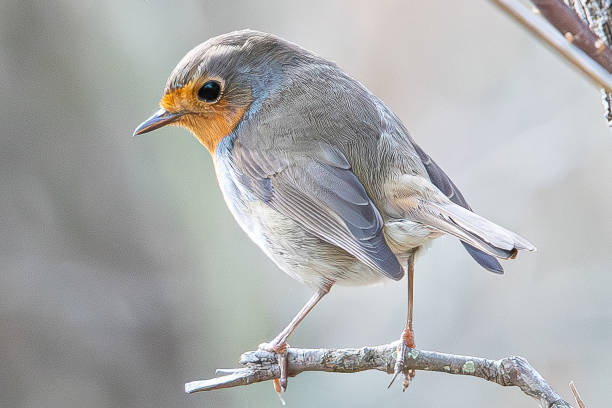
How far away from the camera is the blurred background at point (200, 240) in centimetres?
521

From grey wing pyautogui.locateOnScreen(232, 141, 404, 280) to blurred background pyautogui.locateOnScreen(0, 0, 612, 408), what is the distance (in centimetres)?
236

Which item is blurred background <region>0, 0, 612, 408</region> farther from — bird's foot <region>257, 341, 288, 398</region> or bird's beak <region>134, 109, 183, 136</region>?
→ bird's foot <region>257, 341, 288, 398</region>

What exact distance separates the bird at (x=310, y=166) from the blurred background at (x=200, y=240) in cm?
219

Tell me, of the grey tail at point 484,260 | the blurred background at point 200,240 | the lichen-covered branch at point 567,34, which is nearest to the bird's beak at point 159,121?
the grey tail at point 484,260

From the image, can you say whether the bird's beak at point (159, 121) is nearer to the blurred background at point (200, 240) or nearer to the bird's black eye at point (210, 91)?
the bird's black eye at point (210, 91)

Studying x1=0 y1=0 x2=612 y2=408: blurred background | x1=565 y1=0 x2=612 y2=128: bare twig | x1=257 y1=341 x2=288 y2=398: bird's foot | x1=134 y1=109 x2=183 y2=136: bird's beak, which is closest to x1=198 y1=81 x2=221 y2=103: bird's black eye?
x1=134 y1=109 x2=183 y2=136: bird's beak

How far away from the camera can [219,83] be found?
11.4ft

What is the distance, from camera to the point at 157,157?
5.86 metres

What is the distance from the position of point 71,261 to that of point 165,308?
75 centimetres

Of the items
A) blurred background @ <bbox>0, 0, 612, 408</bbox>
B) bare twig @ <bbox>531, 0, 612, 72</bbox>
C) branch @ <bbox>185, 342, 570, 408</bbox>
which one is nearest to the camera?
bare twig @ <bbox>531, 0, 612, 72</bbox>

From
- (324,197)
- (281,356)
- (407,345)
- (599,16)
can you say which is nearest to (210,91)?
(324,197)

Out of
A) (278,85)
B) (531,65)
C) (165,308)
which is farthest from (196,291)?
(531,65)

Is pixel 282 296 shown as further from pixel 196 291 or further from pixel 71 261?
pixel 71 261

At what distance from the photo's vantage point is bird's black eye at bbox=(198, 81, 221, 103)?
11.3 feet
